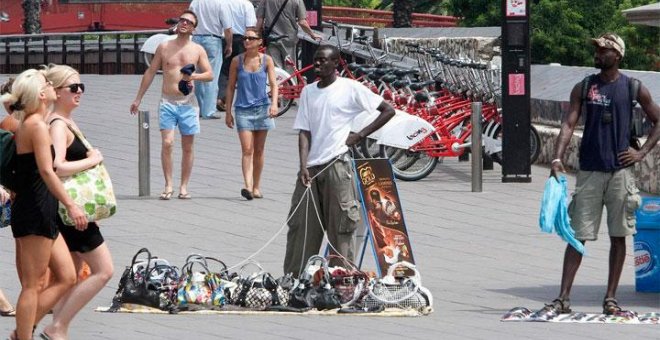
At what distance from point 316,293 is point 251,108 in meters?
5.53

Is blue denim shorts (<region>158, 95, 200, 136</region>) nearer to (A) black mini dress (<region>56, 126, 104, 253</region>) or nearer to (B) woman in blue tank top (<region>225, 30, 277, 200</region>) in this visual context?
(B) woman in blue tank top (<region>225, 30, 277, 200</region>)

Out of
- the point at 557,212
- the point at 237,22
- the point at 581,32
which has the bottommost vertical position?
the point at 557,212

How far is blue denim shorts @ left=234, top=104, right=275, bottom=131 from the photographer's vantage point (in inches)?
611

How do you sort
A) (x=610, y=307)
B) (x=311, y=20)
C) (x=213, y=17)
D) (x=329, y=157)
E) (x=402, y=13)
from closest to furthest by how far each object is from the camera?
1. (x=610, y=307)
2. (x=329, y=157)
3. (x=213, y=17)
4. (x=311, y=20)
5. (x=402, y=13)

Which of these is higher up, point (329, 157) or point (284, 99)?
point (329, 157)

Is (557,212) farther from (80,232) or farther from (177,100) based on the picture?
(177,100)

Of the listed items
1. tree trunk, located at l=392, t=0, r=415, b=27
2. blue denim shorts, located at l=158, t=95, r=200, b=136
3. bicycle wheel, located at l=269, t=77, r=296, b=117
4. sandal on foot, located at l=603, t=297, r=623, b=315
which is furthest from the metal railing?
sandal on foot, located at l=603, t=297, r=623, b=315

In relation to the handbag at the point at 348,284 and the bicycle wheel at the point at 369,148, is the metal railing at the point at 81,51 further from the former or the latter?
the handbag at the point at 348,284

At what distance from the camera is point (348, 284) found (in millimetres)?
10289

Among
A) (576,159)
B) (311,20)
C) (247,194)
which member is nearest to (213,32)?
(311,20)

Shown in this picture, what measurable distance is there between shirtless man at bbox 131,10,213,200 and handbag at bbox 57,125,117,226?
6.40m

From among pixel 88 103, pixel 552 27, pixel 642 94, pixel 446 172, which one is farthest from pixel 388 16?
pixel 642 94

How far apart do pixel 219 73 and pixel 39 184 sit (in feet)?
42.0

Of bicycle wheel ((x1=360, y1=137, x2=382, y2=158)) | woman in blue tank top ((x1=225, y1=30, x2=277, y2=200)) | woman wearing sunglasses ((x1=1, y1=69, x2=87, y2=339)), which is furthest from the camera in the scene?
bicycle wheel ((x1=360, y1=137, x2=382, y2=158))
